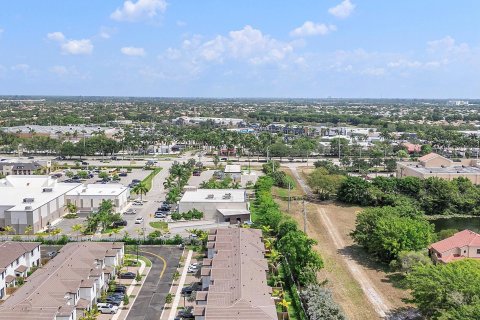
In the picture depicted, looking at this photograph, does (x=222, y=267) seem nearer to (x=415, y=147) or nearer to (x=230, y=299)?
(x=230, y=299)

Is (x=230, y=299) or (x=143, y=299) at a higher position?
(x=230, y=299)

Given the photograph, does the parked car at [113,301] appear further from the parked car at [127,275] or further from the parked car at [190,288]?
the parked car at [190,288]

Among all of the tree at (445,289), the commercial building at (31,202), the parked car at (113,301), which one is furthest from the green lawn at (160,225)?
the tree at (445,289)

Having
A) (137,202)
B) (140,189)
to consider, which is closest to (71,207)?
(137,202)

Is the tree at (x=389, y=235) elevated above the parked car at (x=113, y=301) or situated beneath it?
elevated above

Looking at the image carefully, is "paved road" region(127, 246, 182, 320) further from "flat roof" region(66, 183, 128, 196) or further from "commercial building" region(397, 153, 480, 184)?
"commercial building" region(397, 153, 480, 184)

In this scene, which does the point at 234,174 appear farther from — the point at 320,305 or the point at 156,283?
the point at 320,305

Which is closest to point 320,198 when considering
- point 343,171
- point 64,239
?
point 343,171
